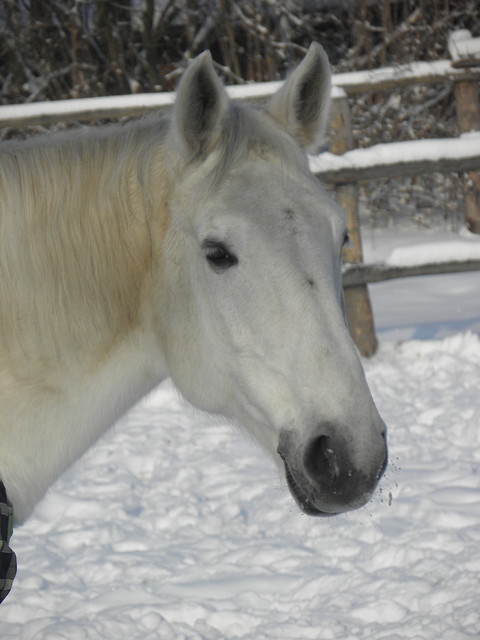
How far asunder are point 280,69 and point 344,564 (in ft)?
28.0

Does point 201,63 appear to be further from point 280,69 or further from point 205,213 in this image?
point 280,69

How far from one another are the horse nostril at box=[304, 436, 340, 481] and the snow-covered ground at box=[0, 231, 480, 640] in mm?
454

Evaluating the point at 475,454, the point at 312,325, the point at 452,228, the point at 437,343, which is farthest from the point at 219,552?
the point at 452,228

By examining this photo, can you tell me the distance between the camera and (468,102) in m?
5.82

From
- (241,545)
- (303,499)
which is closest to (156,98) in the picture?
(241,545)

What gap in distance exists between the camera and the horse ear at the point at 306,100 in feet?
Result: 7.09

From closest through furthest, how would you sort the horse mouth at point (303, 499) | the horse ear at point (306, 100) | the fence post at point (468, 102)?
the horse mouth at point (303, 499)
the horse ear at point (306, 100)
the fence post at point (468, 102)

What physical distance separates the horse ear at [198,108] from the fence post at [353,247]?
12.2 ft

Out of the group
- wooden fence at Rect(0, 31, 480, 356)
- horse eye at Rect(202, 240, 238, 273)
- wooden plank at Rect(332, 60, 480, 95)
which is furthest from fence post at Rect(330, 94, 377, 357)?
horse eye at Rect(202, 240, 238, 273)

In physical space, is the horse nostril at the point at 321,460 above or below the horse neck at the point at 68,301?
below

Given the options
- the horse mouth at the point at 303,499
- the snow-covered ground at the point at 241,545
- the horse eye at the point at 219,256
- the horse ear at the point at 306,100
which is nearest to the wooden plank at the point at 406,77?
the snow-covered ground at the point at 241,545

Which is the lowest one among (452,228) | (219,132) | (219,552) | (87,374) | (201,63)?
(452,228)

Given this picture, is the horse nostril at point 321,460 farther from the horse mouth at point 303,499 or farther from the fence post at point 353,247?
the fence post at point 353,247

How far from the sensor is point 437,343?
5703mm
